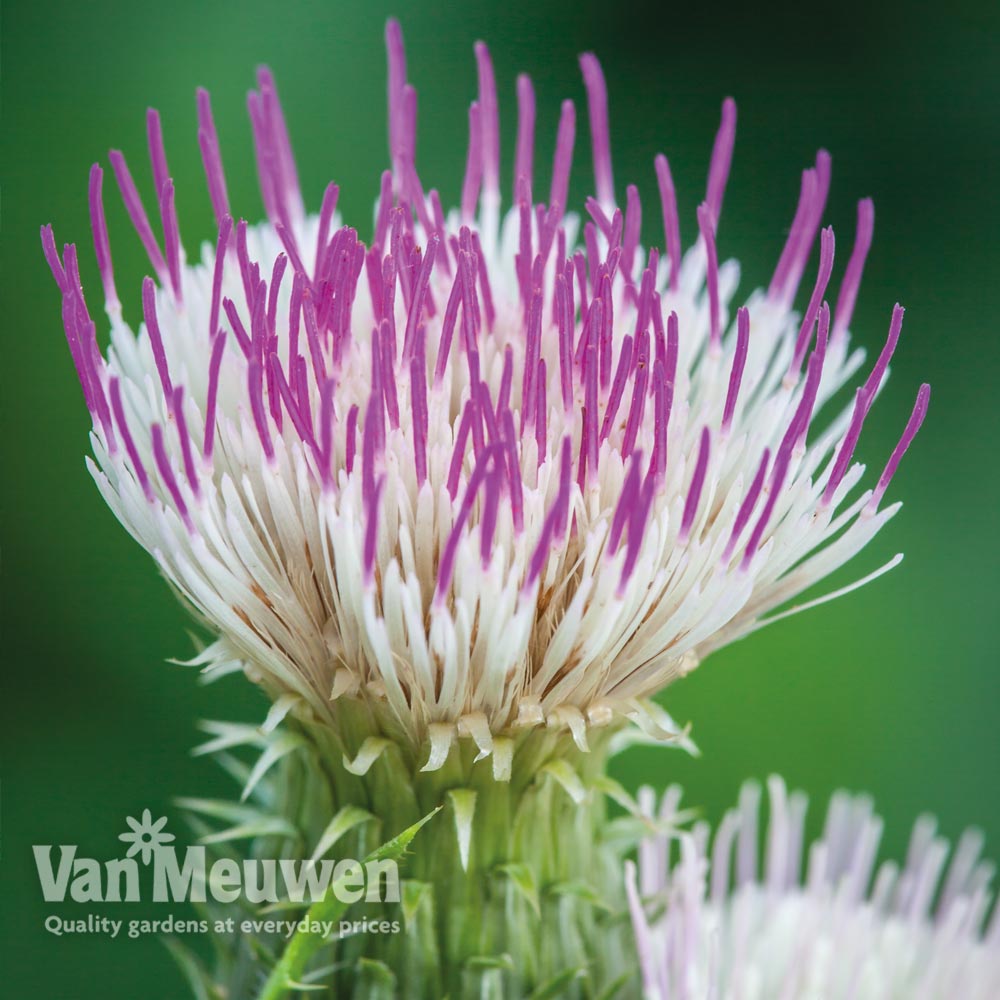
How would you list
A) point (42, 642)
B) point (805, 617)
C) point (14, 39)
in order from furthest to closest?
point (805, 617) < point (14, 39) < point (42, 642)

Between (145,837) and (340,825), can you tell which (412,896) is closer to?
(340,825)

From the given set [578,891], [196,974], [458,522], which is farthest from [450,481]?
[196,974]

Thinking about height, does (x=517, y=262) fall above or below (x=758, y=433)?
above

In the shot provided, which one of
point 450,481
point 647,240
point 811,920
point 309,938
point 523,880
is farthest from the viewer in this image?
point 647,240

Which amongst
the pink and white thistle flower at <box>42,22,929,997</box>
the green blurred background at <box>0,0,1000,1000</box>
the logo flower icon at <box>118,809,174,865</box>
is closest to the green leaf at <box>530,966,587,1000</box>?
the pink and white thistle flower at <box>42,22,929,997</box>

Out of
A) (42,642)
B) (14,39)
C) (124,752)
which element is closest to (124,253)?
(14,39)

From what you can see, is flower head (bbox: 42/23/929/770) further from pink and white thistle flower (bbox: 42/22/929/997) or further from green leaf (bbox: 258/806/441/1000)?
green leaf (bbox: 258/806/441/1000)

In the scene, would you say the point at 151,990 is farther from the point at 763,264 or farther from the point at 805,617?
the point at 763,264
